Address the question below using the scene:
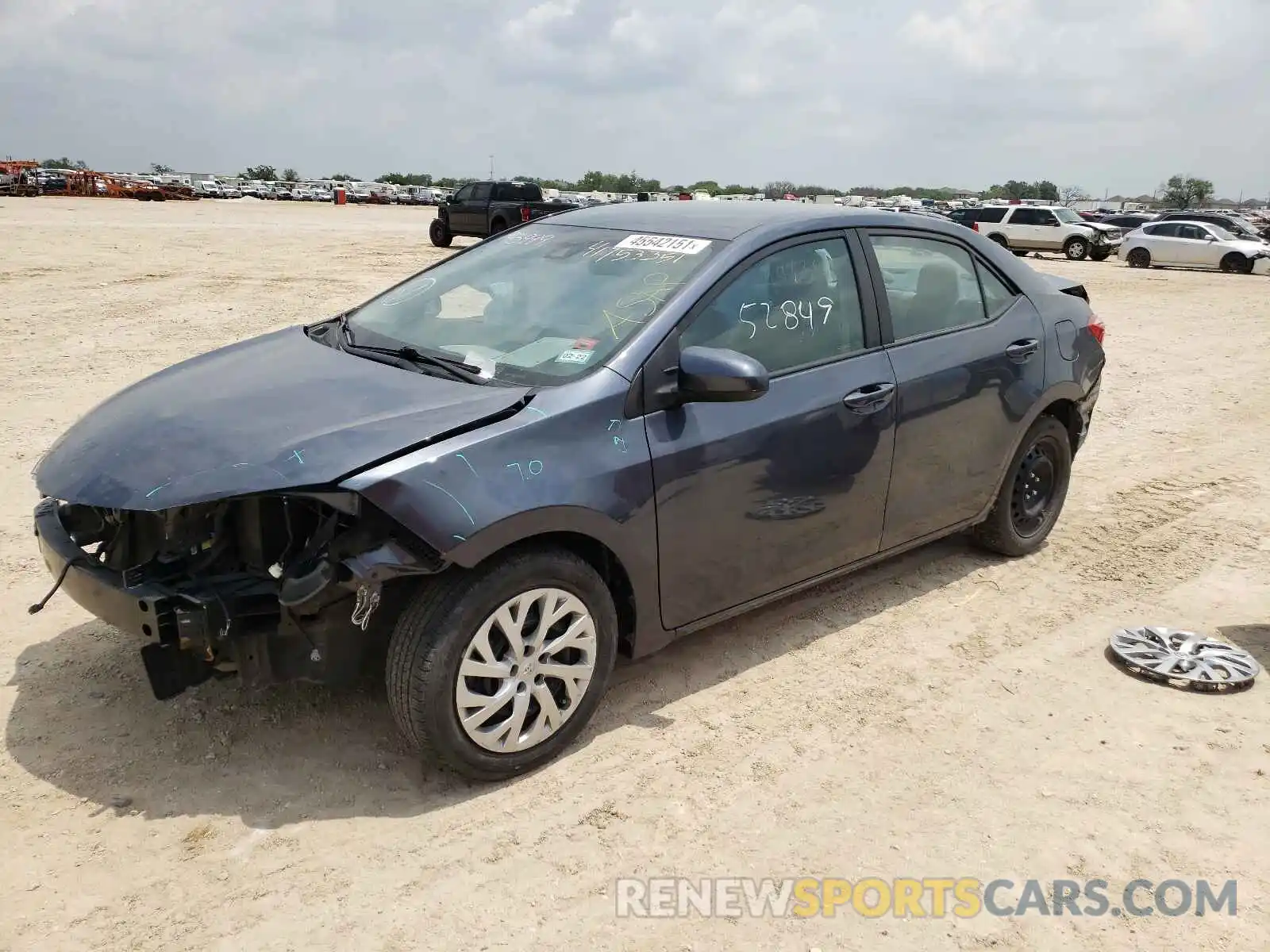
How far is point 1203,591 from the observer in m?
4.87

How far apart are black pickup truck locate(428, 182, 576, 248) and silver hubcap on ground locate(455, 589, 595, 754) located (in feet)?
67.6

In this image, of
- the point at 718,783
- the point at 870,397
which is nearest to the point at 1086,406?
the point at 870,397

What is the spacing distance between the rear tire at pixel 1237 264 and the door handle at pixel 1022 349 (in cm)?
2521

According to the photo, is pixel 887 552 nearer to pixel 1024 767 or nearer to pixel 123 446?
pixel 1024 767

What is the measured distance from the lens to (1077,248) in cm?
2852

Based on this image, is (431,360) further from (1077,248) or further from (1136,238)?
(1077,248)

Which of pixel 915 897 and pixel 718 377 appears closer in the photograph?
pixel 915 897

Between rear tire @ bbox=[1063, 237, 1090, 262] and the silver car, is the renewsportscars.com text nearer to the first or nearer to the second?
the silver car

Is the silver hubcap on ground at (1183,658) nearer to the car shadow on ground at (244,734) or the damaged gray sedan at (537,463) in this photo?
the damaged gray sedan at (537,463)

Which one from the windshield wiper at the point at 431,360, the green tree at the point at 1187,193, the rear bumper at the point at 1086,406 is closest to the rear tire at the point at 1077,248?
the rear bumper at the point at 1086,406

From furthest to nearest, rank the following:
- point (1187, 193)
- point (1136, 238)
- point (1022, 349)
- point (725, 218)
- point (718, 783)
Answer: point (1187, 193)
point (1136, 238)
point (1022, 349)
point (725, 218)
point (718, 783)

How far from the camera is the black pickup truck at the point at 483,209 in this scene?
23.0m

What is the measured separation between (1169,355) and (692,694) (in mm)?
9900

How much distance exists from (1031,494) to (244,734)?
3.87m
